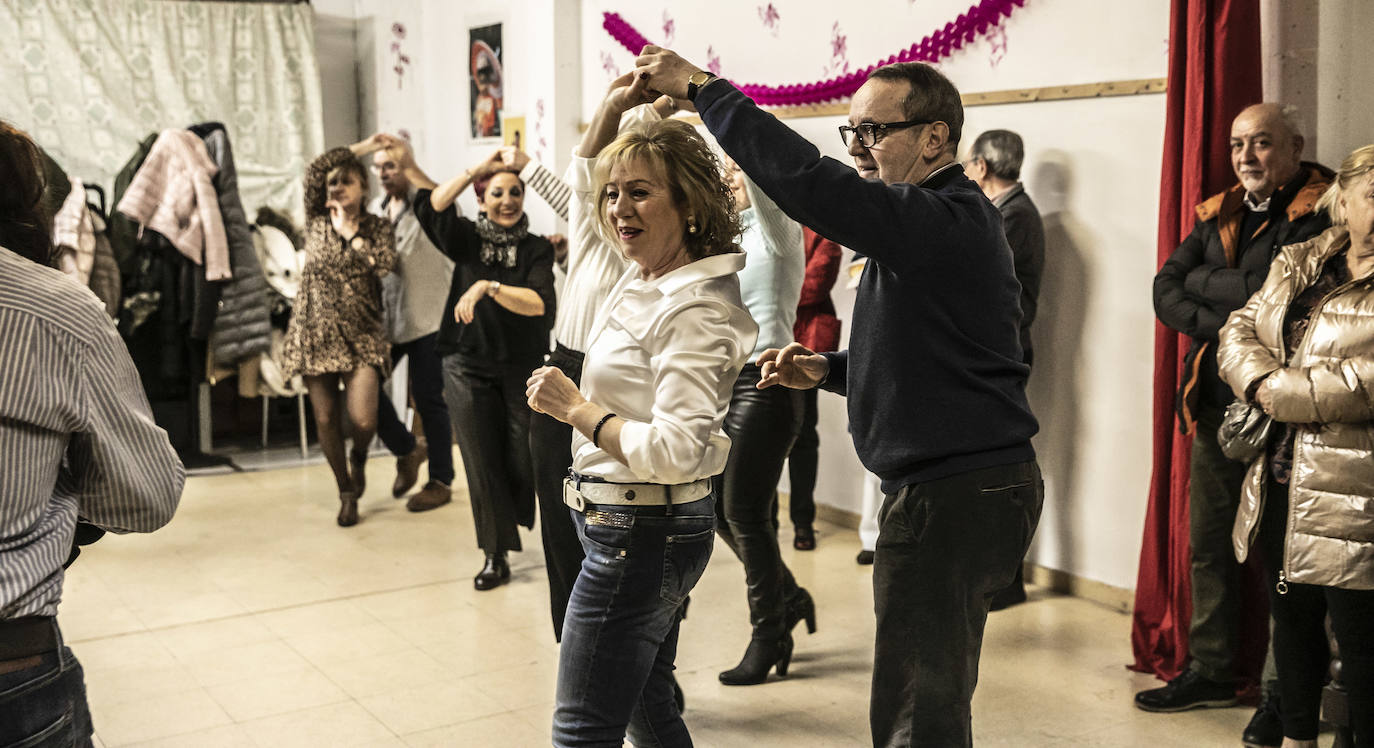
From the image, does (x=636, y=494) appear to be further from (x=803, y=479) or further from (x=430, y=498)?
(x=430, y=498)

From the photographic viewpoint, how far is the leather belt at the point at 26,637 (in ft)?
4.94

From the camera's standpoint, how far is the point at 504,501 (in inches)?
175

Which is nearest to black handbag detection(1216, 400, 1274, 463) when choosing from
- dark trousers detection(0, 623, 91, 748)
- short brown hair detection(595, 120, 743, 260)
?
short brown hair detection(595, 120, 743, 260)

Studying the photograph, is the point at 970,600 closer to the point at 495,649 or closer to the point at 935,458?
the point at 935,458

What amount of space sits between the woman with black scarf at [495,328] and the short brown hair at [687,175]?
2.16 meters

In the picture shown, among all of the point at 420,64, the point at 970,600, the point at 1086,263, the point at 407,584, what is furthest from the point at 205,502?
the point at 970,600

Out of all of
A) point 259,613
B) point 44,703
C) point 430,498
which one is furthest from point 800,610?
point 430,498

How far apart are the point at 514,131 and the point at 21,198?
18.7ft

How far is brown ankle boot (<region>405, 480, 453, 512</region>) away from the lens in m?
5.70

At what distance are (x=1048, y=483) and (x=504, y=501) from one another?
197 cm

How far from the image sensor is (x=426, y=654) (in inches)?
148

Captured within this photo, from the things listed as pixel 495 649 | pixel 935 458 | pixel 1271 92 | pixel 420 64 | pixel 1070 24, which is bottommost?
pixel 495 649

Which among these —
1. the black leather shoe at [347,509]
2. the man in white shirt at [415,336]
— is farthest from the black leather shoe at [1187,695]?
the black leather shoe at [347,509]

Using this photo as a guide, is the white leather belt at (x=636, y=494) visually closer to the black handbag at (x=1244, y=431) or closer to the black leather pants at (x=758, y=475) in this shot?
the black leather pants at (x=758, y=475)
